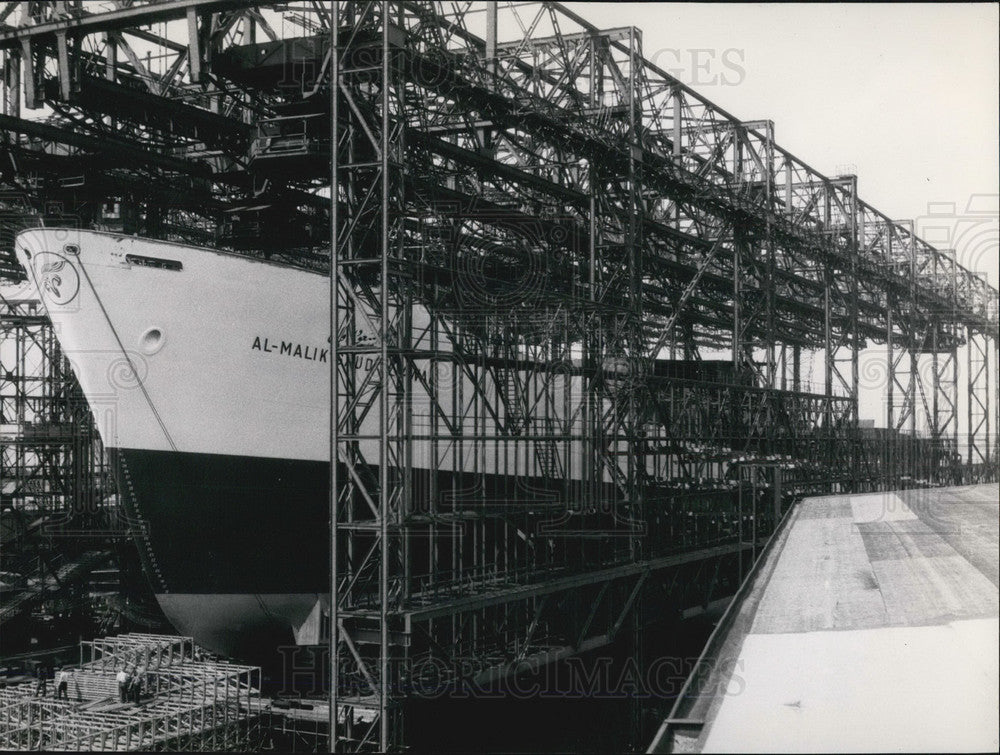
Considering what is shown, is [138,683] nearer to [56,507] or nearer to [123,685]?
[123,685]

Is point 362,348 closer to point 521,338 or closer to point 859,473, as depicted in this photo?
point 521,338

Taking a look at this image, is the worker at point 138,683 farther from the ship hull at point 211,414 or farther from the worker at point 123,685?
the ship hull at point 211,414

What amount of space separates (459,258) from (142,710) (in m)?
12.2

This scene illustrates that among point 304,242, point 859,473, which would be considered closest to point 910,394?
point 859,473

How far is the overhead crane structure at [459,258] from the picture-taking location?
18578 millimetres

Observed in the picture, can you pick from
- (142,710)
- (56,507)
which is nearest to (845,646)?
(142,710)

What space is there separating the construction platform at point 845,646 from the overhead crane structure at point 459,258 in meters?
4.50

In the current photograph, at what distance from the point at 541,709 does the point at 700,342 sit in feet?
134

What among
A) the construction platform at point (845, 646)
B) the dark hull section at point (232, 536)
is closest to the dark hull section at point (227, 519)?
the dark hull section at point (232, 536)

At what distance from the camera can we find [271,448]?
21.8 metres

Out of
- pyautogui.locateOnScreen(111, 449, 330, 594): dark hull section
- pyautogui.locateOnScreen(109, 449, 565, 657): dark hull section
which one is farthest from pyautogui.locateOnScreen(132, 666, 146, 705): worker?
pyautogui.locateOnScreen(111, 449, 330, 594): dark hull section

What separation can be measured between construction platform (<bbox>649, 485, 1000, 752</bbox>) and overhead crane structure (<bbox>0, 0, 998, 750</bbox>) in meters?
4.50

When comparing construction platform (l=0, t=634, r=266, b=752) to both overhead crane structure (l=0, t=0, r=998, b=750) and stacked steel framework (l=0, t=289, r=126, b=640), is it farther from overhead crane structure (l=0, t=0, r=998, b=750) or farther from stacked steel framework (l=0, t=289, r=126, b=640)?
stacked steel framework (l=0, t=289, r=126, b=640)

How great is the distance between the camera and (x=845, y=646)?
472 inches
